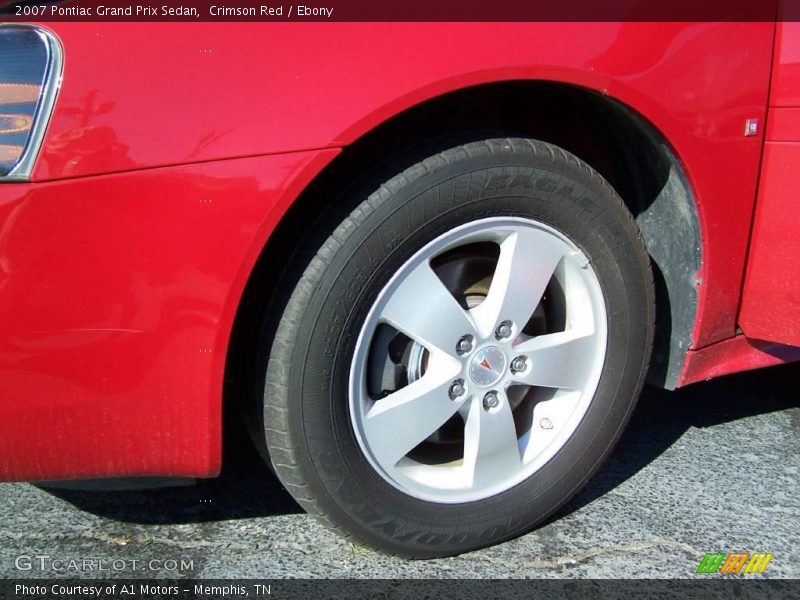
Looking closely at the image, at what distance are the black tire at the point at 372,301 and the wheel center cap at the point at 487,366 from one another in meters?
0.30

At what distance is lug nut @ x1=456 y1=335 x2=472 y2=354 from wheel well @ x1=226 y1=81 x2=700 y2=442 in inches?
15.9

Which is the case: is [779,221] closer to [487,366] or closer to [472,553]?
[487,366]

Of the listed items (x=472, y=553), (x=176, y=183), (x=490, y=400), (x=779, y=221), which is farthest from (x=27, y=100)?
(x=779, y=221)

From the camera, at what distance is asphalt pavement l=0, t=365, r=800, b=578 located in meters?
2.07

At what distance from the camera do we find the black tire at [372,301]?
5.92 ft

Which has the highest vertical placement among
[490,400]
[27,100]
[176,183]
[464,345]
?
[27,100]

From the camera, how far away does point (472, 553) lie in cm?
214
